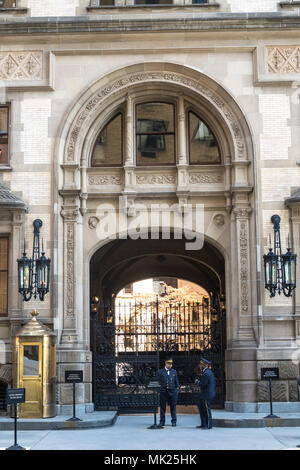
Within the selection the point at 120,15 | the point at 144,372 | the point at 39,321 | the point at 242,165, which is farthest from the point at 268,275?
the point at 120,15

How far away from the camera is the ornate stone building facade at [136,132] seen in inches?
827

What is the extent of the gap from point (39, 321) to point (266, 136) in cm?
837

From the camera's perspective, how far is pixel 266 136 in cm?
2139

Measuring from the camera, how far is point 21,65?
859 inches

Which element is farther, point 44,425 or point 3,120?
point 3,120

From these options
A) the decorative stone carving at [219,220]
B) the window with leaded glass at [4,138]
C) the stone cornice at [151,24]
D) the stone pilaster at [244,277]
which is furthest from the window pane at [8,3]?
the stone pilaster at [244,277]

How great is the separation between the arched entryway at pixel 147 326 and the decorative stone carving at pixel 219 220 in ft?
7.86

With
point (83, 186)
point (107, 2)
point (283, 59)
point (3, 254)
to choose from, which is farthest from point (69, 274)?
point (283, 59)

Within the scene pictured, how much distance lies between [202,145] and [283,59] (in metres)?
3.46

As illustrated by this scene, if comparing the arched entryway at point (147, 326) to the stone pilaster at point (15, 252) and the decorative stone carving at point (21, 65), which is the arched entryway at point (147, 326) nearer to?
the stone pilaster at point (15, 252)

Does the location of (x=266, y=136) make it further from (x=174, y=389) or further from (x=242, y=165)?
(x=174, y=389)

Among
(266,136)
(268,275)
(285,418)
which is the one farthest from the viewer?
(266,136)

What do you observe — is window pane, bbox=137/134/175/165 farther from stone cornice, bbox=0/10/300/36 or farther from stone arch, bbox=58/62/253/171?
stone cornice, bbox=0/10/300/36

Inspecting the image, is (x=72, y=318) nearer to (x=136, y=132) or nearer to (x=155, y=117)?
(x=136, y=132)
